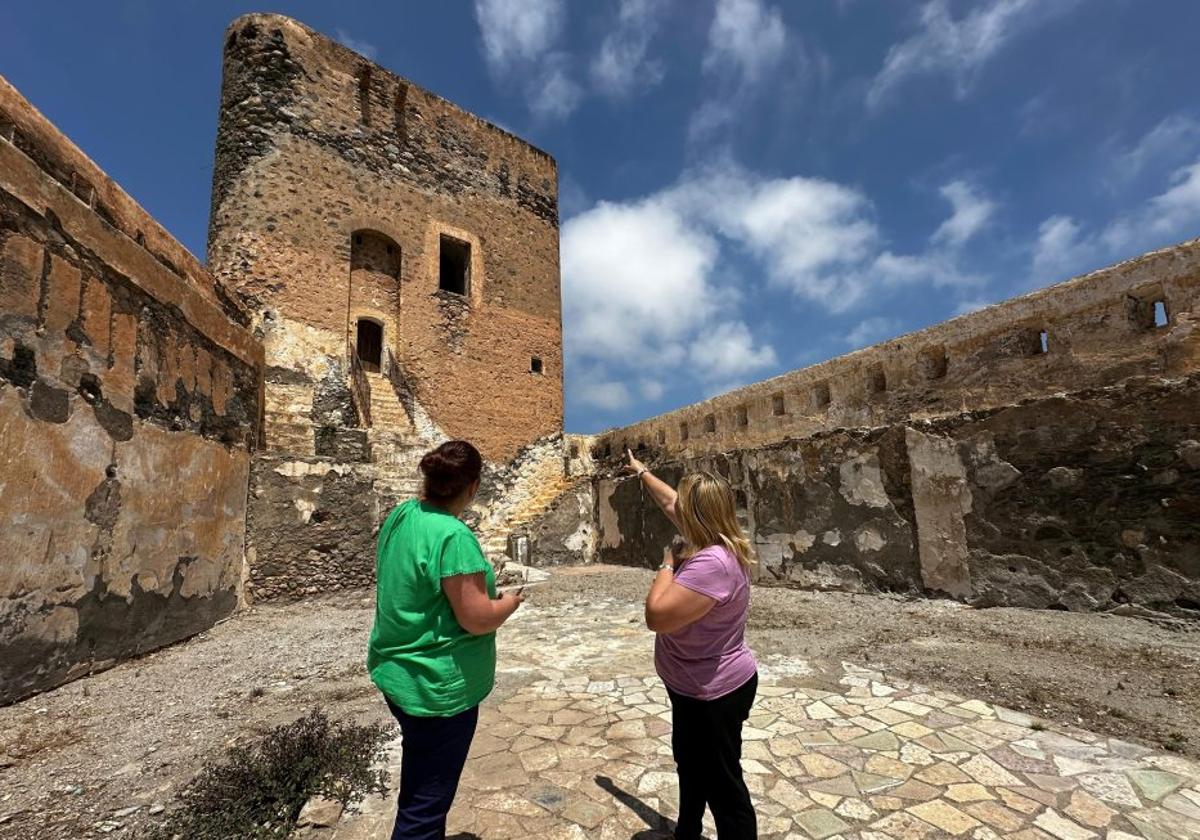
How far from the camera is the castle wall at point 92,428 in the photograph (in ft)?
13.1

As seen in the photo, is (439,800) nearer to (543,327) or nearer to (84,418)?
(84,418)

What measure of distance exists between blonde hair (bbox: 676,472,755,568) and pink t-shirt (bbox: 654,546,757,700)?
48mm

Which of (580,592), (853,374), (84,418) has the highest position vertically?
(853,374)

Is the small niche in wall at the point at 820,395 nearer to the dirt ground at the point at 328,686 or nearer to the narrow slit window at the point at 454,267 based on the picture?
the dirt ground at the point at 328,686

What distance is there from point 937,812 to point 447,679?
1.93 metres

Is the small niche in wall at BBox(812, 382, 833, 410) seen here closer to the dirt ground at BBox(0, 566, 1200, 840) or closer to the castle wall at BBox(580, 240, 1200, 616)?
the castle wall at BBox(580, 240, 1200, 616)

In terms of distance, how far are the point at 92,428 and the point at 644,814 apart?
15.6 feet

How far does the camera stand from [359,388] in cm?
1202

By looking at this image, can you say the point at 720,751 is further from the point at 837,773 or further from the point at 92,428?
the point at 92,428

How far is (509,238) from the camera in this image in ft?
51.0

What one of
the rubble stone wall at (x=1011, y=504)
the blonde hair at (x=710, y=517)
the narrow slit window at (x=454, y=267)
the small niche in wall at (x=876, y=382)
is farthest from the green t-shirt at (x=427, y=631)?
the narrow slit window at (x=454, y=267)

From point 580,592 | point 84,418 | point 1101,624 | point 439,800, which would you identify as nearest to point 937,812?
point 439,800

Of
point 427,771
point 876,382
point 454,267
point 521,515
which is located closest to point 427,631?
point 427,771

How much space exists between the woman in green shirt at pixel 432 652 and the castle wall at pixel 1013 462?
5.13 metres
